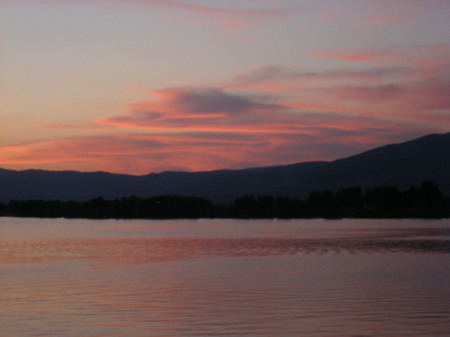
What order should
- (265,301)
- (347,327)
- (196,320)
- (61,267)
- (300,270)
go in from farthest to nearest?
(61,267)
(300,270)
(265,301)
(196,320)
(347,327)

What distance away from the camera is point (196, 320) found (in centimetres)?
2736

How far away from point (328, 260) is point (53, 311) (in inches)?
1128

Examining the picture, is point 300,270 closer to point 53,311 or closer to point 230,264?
point 230,264

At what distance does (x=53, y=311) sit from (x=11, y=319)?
2.08 metres

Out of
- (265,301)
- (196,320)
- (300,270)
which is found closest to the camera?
(196,320)

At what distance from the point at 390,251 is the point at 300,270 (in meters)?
22.1

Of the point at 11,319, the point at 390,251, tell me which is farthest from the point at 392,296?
the point at 390,251

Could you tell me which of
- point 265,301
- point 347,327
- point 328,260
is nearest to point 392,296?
point 265,301

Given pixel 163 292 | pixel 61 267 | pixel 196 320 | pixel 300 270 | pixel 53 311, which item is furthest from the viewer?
pixel 61 267

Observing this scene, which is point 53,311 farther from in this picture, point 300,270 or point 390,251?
point 390,251

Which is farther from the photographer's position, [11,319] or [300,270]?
[300,270]

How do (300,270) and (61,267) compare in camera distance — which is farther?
(61,267)

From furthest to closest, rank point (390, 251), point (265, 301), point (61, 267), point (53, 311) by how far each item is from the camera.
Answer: point (390, 251), point (61, 267), point (265, 301), point (53, 311)

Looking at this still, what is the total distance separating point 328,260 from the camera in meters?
54.4
